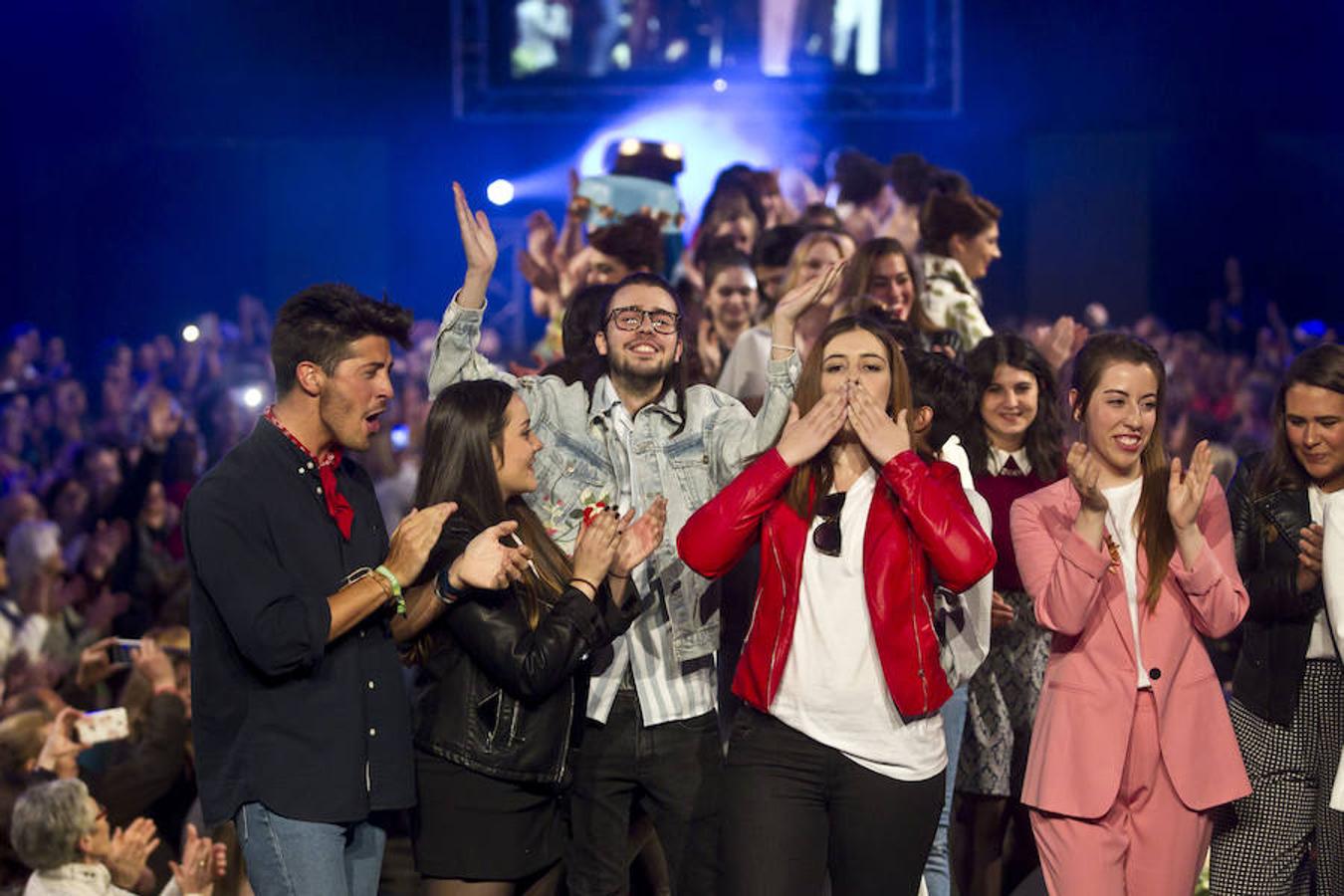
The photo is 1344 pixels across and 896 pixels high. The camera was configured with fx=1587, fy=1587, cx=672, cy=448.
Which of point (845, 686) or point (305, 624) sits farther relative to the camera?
point (845, 686)

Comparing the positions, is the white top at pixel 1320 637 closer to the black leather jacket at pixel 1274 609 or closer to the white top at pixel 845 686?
the black leather jacket at pixel 1274 609

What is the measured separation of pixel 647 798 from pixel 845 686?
798 mm

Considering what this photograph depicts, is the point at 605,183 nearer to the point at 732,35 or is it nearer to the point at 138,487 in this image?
the point at 138,487

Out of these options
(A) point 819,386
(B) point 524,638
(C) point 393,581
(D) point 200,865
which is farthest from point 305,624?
(D) point 200,865

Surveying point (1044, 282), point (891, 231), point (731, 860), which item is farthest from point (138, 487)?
point (1044, 282)

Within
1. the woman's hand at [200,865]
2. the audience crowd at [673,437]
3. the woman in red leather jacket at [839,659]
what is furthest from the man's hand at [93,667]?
the woman in red leather jacket at [839,659]

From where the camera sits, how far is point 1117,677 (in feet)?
11.8

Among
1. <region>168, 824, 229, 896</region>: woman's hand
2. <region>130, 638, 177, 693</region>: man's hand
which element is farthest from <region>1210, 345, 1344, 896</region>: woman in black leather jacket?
<region>130, 638, 177, 693</region>: man's hand

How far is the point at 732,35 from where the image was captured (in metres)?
12.3

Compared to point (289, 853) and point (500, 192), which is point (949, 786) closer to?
point (289, 853)

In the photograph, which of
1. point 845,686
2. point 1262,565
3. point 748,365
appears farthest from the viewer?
point 748,365

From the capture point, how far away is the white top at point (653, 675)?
3.84m

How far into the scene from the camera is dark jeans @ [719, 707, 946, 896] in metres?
3.30

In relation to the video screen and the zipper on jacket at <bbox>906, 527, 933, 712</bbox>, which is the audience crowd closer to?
the zipper on jacket at <bbox>906, 527, 933, 712</bbox>
